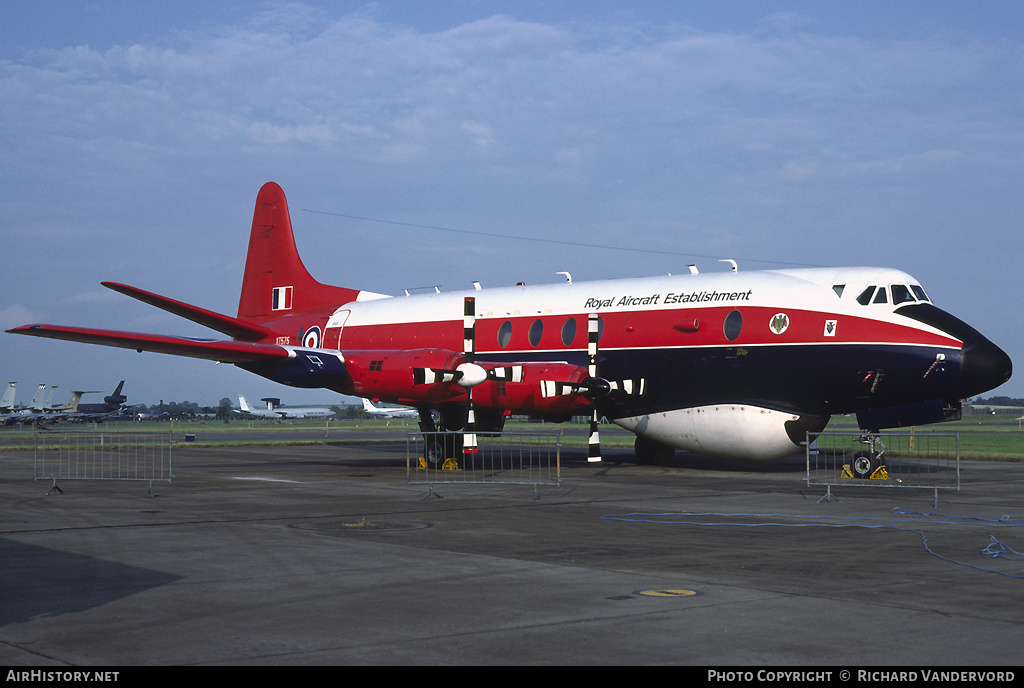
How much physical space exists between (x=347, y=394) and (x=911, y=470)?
574 inches

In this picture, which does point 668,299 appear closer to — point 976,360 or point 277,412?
point 976,360

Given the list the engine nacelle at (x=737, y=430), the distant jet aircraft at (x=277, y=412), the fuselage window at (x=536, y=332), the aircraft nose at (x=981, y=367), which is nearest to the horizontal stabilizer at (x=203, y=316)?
the fuselage window at (x=536, y=332)

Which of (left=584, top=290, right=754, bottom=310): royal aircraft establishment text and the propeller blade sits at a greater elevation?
(left=584, top=290, right=754, bottom=310): royal aircraft establishment text

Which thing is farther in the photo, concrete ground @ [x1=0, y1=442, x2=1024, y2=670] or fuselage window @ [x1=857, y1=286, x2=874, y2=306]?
fuselage window @ [x1=857, y1=286, x2=874, y2=306]

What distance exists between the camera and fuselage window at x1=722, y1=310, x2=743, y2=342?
21688 mm

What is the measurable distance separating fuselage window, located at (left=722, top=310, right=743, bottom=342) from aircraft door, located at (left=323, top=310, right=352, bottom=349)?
41.8ft

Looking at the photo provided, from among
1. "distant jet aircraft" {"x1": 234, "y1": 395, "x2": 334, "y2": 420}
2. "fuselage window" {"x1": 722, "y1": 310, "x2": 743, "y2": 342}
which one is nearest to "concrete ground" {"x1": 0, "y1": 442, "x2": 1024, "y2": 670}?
"fuselage window" {"x1": 722, "y1": 310, "x2": 743, "y2": 342}

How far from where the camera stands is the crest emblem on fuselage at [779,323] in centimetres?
2112

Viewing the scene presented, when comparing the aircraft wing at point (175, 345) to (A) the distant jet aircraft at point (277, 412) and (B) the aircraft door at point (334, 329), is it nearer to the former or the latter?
(B) the aircraft door at point (334, 329)

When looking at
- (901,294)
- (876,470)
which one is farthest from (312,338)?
(901,294)
